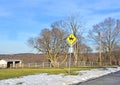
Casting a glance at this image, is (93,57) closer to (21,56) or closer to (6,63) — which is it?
(6,63)

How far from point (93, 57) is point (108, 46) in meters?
5.58

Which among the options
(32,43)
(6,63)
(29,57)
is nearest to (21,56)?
(29,57)

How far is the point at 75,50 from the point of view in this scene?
3442 inches

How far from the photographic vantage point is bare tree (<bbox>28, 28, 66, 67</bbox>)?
75.9m

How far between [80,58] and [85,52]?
3433 millimetres

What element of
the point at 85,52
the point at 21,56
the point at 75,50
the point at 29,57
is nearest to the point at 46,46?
the point at 75,50

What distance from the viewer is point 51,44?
76.8 metres

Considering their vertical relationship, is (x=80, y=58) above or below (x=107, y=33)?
below

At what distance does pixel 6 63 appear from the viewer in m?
97.6

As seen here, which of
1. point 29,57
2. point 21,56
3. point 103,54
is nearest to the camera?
point 103,54

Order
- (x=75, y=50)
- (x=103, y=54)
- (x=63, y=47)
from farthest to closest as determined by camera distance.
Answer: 1. (x=103, y=54)
2. (x=75, y=50)
3. (x=63, y=47)

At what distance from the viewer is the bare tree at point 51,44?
249ft

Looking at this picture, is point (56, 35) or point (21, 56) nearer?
point (56, 35)

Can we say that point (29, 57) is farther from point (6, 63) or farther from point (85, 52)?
point (85, 52)
